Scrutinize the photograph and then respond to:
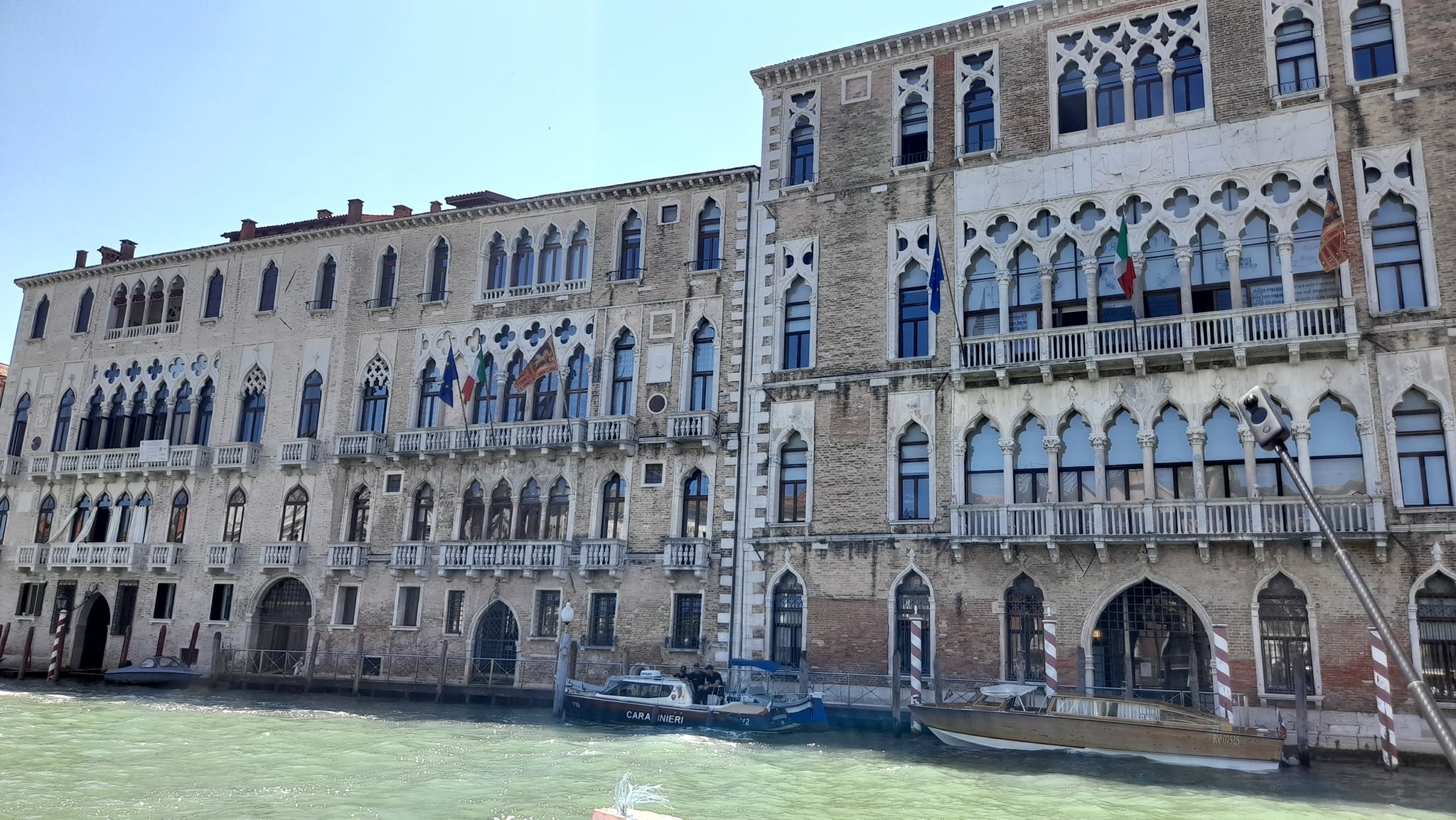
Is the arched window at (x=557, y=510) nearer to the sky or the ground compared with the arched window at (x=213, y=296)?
nearer to the ground

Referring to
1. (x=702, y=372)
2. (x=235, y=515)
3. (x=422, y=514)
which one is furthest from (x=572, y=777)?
(x=235, y=515)

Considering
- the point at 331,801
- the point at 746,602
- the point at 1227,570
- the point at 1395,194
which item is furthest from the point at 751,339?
the point at 331,801

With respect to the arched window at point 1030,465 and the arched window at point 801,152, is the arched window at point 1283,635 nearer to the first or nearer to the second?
the arched window at point 1030,465

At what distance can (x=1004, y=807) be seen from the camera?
46.7 ft

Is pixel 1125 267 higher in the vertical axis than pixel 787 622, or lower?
higher

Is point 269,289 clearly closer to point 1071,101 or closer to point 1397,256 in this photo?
point 1071,101

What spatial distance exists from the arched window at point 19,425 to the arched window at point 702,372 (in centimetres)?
2401

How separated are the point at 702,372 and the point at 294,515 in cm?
1287

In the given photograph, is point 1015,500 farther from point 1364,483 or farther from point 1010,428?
point 1364,483

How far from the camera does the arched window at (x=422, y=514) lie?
29.4 m

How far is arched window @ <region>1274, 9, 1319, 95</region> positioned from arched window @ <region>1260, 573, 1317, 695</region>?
9.58 meters

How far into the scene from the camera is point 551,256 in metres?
29.8

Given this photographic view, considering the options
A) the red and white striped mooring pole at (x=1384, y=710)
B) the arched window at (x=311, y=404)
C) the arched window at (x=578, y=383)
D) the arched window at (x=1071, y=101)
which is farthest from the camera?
the arched window at (x=311, y=404)

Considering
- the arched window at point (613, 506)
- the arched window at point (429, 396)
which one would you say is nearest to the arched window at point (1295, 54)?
the arched window at point (613, 506)
